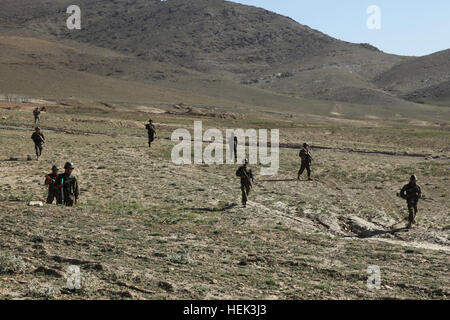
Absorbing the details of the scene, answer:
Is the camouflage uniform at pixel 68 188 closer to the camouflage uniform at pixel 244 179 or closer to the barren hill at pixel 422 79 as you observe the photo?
the camouflage uniform at pixel 244 179

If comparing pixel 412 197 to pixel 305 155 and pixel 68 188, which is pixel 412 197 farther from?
pixel 68 188

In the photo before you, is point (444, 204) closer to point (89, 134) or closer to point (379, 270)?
point (379, 270)

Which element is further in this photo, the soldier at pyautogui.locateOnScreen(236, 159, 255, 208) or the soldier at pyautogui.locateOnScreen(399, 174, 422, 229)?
the soldier at pyautogui.locateOnScreen(236, 159, 255, 208)

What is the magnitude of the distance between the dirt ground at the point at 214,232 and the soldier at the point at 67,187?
40 centimetres

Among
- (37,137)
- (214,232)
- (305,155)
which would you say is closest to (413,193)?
(214,232)

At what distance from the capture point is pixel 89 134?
42312 millimetres

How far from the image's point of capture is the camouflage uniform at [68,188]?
45.2ft

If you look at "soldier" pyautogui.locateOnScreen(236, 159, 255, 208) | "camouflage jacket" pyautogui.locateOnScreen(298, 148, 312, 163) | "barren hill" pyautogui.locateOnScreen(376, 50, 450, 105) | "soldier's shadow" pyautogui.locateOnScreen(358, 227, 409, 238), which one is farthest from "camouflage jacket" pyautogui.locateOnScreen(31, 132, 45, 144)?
"barren hill" pyautogui.locateOnScreen(376, 50, 450, 105)

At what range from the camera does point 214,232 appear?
13359 mm

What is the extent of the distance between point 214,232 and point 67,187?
454cm

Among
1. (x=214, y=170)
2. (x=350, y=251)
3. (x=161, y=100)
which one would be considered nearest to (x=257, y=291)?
(x=350, y=251)

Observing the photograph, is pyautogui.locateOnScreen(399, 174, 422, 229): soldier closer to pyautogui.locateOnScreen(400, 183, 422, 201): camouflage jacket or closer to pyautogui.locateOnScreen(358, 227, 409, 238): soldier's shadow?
pyautogui.locateOnScreen(400, 183, 422, 201): camouflage jacket

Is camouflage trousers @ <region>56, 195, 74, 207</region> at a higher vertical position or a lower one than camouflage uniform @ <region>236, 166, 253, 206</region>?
lower

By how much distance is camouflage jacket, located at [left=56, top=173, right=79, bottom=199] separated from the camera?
13.8 meters
